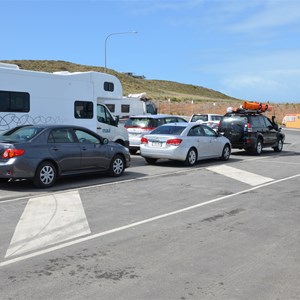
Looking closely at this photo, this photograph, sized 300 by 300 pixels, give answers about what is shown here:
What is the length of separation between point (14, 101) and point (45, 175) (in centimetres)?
348

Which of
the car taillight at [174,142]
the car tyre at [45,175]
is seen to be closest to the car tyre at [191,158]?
the car taillight at [174,142]

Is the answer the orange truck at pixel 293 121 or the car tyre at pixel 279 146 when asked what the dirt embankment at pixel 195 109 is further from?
the car tyre at pixel 279 146

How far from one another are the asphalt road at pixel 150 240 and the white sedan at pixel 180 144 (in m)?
3.34

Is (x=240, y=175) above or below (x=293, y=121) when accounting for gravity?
Answer: below

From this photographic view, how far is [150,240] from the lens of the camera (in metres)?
6.38

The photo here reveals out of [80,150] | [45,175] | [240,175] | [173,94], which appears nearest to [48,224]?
[45,175]

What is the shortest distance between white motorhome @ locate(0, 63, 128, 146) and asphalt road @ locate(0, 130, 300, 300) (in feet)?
9.31

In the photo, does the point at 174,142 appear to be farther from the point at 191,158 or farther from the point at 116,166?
the point at 116,166

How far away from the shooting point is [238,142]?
19609 millimetres

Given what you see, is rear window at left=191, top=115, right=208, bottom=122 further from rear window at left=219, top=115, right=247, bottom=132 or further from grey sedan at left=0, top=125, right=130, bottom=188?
grey sedan at left=0, top=125, right=130, bottom=188

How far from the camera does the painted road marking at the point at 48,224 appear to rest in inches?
244

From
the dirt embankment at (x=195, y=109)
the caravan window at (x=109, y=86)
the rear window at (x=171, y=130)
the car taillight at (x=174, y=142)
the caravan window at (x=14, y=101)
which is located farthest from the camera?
the dirt embankment at (x=195, y=109)

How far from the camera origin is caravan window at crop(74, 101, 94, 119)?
15.2 meters

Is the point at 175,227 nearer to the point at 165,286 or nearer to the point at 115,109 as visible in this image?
the point at 165,286
